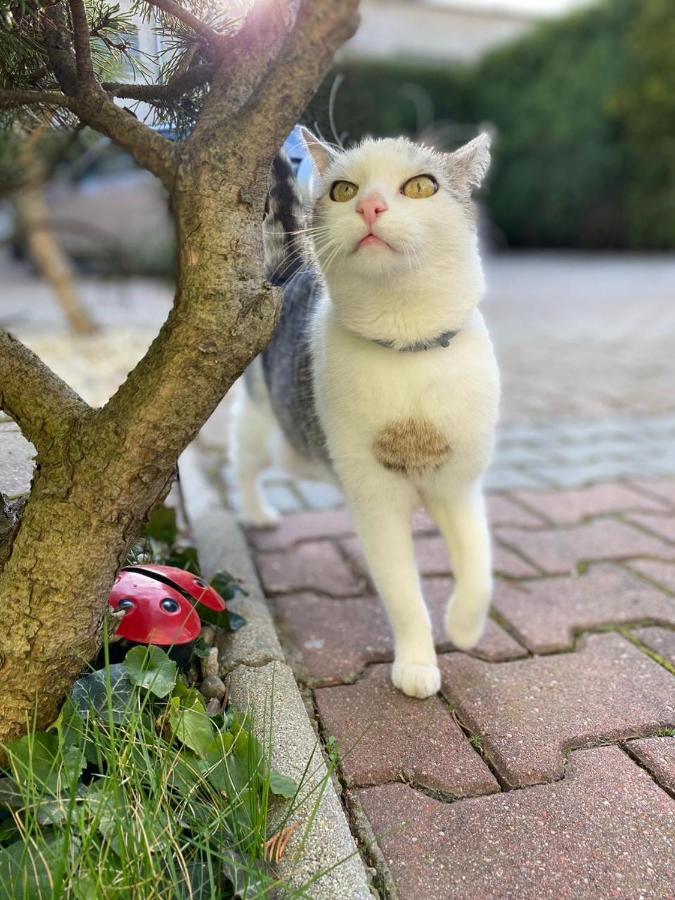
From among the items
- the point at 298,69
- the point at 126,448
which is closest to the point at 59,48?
the point at 298,69

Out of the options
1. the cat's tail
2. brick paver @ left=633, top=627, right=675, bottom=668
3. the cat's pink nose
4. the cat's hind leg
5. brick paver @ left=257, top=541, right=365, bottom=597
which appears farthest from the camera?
the cat's hind leg

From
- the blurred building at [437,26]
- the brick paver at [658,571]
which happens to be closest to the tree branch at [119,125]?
the brick paver at [658,571]

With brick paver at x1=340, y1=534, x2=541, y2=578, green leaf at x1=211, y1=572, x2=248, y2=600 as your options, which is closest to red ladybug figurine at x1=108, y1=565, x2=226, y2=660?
green leaf at x1=211, y1=572, x2=248, y2=600

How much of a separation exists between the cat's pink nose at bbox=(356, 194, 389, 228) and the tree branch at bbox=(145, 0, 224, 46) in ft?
1.16

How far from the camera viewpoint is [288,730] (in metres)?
1.36

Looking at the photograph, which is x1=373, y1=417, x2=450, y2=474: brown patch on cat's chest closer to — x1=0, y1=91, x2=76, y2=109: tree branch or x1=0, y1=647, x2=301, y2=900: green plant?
x1=0, y1=647, x2=301, y2=900: green plant

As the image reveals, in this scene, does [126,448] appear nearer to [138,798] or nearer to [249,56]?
[138,798]

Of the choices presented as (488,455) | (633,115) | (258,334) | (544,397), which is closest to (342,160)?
(258,334)

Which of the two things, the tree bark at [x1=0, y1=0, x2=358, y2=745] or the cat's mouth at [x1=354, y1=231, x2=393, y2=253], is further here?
the cat's mouth at [x1=354, y1=231, x2=393, y2=253]

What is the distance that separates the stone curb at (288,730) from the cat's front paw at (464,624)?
0.41 m

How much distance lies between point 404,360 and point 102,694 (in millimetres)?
822

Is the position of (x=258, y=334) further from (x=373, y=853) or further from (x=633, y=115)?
(x=633, y=115)

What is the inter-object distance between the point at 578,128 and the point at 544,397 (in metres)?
10.6

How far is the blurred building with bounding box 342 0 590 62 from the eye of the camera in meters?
17.1
